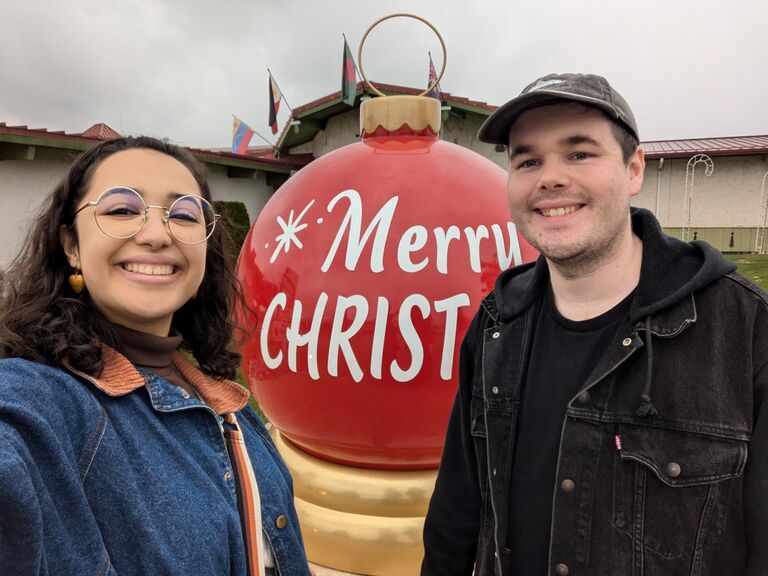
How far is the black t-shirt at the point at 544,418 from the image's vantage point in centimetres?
145

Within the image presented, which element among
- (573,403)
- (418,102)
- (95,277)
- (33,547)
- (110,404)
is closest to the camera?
(33,547)

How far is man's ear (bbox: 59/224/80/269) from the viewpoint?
4.34 feet

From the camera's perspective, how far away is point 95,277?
4.16ft

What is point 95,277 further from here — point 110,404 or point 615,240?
point 615,240

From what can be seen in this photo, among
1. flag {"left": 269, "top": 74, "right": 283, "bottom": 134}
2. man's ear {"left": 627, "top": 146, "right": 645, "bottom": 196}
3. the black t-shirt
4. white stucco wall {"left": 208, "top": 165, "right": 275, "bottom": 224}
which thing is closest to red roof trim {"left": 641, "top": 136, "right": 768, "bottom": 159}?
flag {"left": 269, "top": 74, "right": 283, "bottom": 134}

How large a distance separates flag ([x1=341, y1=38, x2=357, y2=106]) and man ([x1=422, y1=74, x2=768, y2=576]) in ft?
31.4

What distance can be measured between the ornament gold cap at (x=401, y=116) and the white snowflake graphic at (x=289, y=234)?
0.63 meters

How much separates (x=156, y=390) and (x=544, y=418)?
2.99 ft

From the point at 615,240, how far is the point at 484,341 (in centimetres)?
45

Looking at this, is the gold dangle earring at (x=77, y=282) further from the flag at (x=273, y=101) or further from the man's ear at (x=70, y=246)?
the flag at (x=273, y=101)

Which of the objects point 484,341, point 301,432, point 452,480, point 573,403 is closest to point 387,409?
point 301,432

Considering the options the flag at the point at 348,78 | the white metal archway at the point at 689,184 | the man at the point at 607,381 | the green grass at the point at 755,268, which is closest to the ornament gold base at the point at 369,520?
the man at the point at 607,381

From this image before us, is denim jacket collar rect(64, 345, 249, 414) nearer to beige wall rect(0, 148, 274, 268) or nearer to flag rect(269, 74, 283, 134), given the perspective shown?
beige wall rect(0, 148, 274, 268)

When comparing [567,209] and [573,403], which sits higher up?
[567,209]
